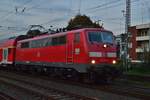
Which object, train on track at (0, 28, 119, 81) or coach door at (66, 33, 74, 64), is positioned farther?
coach door at (66, 33, 74, 64)

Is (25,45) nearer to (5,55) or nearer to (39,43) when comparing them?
(39,43)

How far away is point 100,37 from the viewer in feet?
69.3

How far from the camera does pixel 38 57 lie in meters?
27.8

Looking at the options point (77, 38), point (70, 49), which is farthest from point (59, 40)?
point (77, 38)

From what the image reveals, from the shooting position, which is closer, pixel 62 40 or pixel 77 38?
pixel 77 38

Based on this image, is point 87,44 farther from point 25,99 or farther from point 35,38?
point 35,38

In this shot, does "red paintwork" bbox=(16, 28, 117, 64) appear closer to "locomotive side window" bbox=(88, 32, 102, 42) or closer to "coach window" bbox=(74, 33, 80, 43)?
"coach window" bbox=(74, 33, 80, 43)

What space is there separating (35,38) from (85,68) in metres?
9.82

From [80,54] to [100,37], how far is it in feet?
5.03

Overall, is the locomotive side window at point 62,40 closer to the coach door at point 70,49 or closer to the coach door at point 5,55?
the coach door at point 70,49

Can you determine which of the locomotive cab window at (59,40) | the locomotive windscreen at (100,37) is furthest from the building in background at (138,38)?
the locomotive windscreen at (100,37)

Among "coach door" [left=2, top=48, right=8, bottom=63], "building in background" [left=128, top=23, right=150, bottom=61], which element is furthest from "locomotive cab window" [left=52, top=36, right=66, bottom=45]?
"building in background" [left=128, top=23, right=150, bottom=61]

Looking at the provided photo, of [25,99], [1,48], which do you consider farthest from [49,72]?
[1,48]

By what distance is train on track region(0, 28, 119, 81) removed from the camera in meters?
20.3
